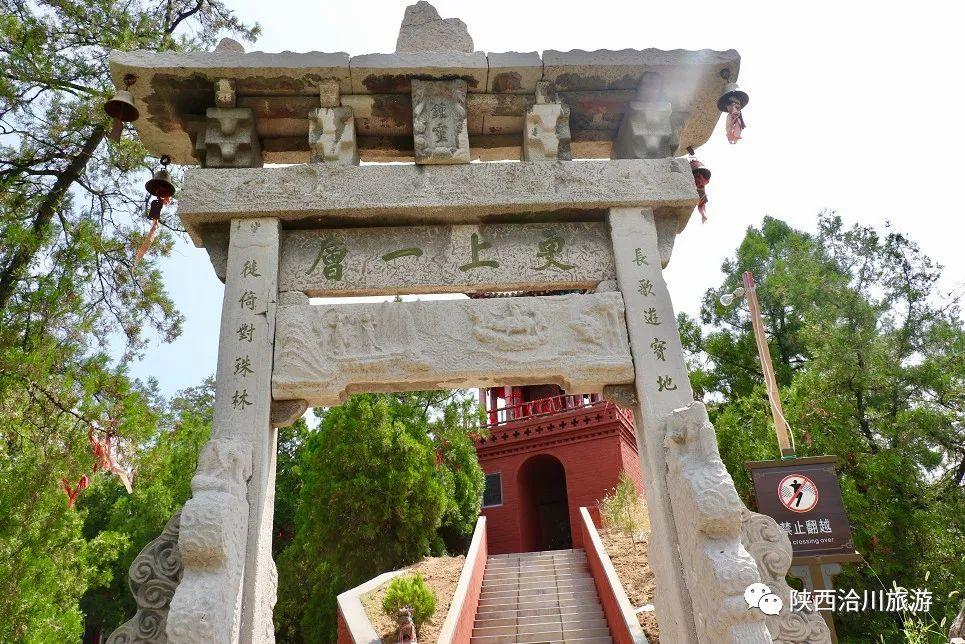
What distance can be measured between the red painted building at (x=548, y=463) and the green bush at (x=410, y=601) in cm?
706

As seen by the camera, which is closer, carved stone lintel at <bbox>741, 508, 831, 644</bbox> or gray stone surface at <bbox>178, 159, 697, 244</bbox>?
carved stone lintel at <bbox>741, 508, 831, 644</bbox>

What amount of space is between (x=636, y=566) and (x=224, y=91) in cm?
917

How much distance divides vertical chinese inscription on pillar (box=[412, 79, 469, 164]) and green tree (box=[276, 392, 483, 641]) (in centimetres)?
946

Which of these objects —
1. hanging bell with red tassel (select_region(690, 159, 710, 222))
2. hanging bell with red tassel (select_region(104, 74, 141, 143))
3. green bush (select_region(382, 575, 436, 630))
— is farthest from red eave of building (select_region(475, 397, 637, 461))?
hanging bell with red tassel (select_region(104, 74, 141, 143))

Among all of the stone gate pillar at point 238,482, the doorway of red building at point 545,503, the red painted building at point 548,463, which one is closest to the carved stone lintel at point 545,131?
the stone gate pillar at point 238,482

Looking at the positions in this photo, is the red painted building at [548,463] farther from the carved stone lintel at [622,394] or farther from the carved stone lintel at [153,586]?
the carved stone lintel at [153,586]

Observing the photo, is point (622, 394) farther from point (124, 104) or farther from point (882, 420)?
point (882, 420)

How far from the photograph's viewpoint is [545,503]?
778 inches

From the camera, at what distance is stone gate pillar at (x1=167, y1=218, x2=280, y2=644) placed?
345cm

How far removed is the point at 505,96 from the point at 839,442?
978 centimetres

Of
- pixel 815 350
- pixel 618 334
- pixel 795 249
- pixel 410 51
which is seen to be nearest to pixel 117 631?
pixel 618 334

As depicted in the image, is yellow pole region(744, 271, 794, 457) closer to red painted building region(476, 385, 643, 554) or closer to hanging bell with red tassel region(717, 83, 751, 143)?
hanging bell with red tassel region(717, 83, 751, 143)

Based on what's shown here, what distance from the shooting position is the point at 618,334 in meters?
4.46

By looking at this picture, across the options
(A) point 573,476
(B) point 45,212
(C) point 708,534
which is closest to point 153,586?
(C) point 708,534
